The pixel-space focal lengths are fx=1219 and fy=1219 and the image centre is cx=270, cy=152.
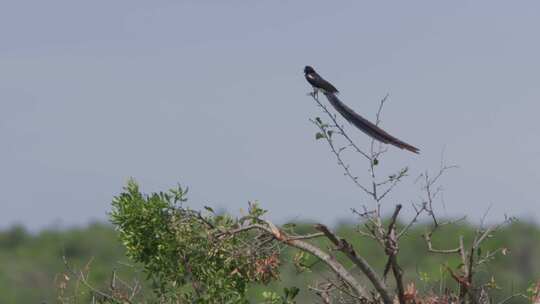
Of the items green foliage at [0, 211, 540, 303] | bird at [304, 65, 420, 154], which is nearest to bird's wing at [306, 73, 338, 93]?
bird at [304, 65, 420, 154]

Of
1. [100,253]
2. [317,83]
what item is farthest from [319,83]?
[100,253]

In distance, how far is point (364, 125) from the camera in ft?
22.3

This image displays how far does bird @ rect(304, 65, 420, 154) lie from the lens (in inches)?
258

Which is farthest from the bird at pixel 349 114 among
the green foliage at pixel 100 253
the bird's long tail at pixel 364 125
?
the green foliage at pixel 100 253

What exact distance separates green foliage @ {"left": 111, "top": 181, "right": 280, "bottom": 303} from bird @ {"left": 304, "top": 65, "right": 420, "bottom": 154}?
792mm

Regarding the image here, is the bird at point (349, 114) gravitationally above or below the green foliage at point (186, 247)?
above

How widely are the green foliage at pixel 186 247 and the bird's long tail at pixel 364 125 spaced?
788 mm

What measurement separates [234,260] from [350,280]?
0.83m

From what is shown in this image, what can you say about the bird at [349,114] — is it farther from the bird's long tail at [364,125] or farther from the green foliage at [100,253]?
the green foliage at [100,253]

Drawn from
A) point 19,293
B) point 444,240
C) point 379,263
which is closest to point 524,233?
point 444,240

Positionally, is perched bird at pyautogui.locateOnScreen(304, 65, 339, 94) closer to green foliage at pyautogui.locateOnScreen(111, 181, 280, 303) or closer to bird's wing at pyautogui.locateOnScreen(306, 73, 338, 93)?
bird's wing at pyautogui.locateOnScreen(306, 73, 338, 93)

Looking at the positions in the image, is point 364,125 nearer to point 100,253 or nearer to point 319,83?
point 319,83

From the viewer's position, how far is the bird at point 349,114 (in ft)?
21.5

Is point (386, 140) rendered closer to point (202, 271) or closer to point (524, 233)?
point (202, 271)
